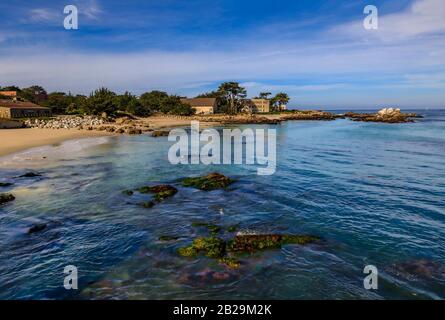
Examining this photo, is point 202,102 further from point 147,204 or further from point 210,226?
point 210,226

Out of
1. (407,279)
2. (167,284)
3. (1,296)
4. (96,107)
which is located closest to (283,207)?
(407,279)

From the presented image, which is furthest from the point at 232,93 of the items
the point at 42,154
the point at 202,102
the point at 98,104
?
the point at 42,154

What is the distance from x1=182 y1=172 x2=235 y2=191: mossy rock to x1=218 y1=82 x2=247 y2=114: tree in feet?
353

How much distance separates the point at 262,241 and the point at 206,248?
2205mm

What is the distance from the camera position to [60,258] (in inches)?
440

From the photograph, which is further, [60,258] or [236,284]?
[60,258]

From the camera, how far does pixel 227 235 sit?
13.3 m

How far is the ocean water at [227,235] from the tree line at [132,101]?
60.5m

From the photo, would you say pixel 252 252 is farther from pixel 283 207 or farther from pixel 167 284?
pixel 283 207

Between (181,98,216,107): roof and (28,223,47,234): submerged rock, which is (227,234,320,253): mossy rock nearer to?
(28,223,47,234): submerged rock

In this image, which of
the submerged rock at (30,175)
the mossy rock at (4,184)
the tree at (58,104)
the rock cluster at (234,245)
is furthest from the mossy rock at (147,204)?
the tree at (58,104)

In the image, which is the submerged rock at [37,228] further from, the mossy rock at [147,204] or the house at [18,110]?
the house at [18,110]

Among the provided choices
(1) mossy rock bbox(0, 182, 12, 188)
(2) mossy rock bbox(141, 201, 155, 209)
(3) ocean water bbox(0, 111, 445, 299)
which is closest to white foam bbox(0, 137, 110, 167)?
(3) ocean water bbox(0, 111, 445, 299)
